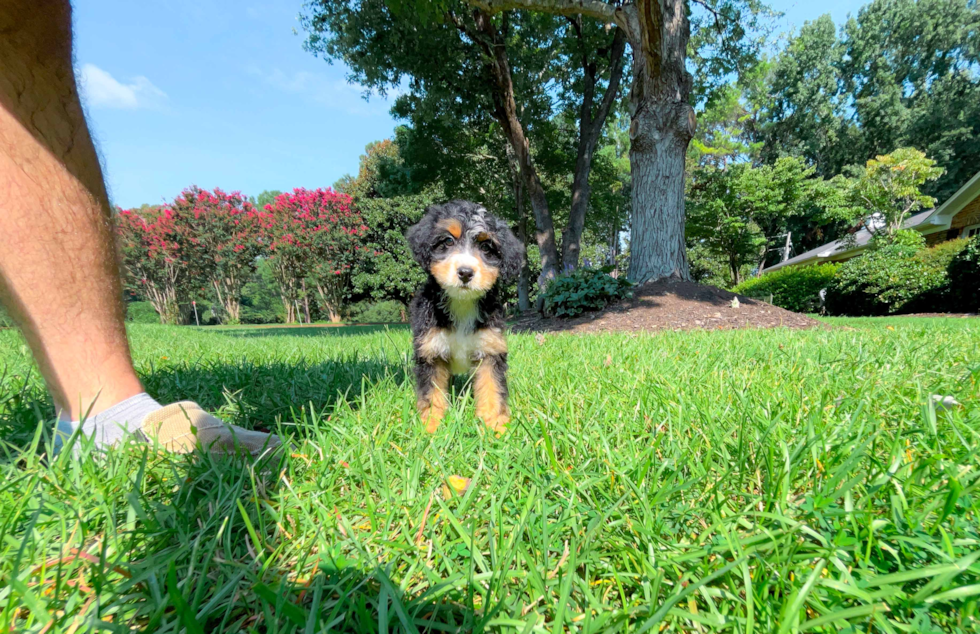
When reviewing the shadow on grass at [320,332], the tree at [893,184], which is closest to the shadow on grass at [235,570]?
the shadow on grass at [320,332]

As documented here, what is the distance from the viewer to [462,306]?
2711 mm

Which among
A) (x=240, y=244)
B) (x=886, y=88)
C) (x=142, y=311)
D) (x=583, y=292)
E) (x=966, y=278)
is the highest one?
(x=886, y=88)

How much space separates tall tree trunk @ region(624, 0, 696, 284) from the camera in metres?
8.20

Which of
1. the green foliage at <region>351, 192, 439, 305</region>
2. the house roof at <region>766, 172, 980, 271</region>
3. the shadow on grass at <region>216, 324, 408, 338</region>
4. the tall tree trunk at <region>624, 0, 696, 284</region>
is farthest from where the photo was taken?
the green foliage at <region>351, 192, 439, 305</region>

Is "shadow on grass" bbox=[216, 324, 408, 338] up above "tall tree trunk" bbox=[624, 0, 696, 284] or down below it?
below

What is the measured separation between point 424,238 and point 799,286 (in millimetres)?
27420

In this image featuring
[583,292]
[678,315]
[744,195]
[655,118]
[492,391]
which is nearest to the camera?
[492,391]

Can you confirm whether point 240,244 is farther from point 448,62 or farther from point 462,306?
point 462,306

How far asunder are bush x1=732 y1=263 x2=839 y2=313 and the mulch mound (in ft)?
59.1

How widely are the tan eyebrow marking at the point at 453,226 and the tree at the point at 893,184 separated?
92.3 feet

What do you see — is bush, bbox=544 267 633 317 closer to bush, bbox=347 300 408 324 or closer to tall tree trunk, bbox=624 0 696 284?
tall tree trunk, bbox=624 0 696 284

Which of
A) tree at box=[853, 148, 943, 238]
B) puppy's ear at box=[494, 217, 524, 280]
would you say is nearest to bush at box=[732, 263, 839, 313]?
tree at box=[853, 148, 943, 238]

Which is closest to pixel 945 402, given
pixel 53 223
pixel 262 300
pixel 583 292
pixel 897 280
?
pixel 53 223

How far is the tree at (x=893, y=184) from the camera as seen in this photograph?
867 inches
